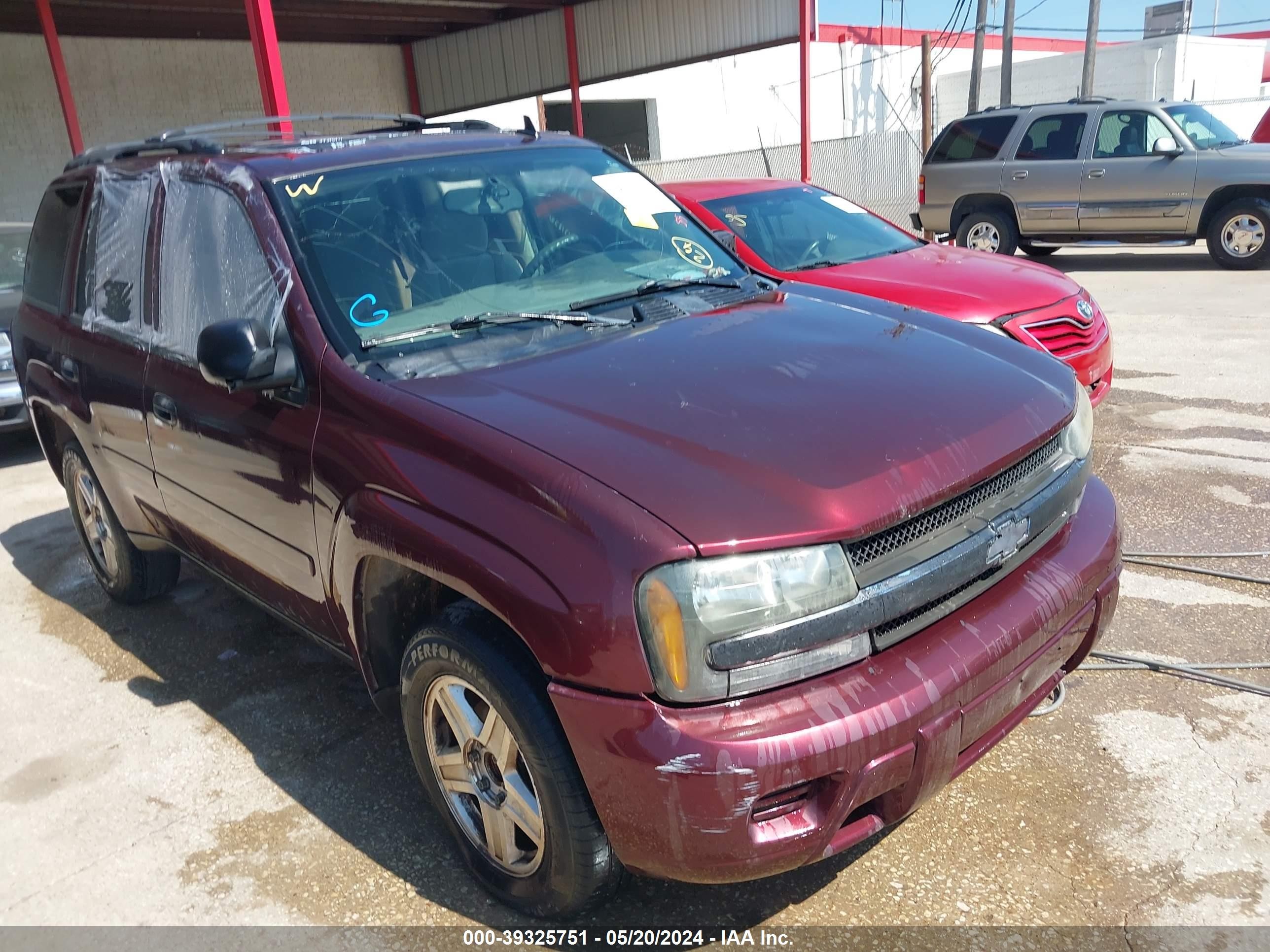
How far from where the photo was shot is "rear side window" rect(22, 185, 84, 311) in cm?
432

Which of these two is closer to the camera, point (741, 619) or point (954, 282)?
point (741, 619)

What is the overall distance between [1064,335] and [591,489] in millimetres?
4253

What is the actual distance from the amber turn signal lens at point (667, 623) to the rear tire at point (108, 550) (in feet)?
10.0

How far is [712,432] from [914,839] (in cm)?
130

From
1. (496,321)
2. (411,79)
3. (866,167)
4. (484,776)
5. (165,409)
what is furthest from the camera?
(411,79)

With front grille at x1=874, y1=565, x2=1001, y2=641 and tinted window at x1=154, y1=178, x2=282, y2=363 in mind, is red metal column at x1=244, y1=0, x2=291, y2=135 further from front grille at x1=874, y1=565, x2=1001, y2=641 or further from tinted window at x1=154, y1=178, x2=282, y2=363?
front grille at x1=874, y1=565, x2=1001, y2=641

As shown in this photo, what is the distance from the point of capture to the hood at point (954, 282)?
545 cm

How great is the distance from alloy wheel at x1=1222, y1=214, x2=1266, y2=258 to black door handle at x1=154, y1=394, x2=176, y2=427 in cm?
1202

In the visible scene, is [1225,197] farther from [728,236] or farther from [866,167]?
[728,236]

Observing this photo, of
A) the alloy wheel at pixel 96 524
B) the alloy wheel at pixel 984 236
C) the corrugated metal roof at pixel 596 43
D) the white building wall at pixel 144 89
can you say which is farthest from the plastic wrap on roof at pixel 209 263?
the white building wall at pixel 144 89

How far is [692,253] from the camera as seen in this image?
3596 mm

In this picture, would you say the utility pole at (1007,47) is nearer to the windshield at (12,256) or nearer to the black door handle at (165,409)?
the windshield at (12,256)

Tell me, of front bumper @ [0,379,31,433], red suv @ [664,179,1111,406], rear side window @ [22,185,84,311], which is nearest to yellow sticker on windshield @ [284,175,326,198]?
rear side window @ [22,185,84,311]

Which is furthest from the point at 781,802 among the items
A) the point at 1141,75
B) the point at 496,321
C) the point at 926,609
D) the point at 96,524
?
the point at 1141,75
